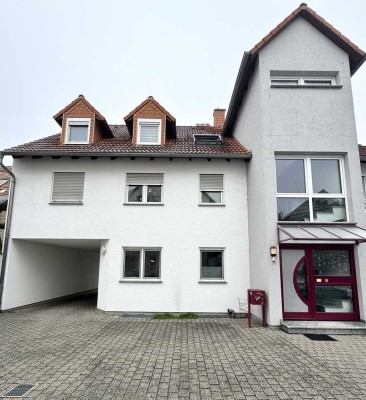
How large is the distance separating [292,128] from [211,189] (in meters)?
3.56

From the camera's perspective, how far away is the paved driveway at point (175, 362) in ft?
13.4

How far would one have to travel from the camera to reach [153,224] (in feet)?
32.5

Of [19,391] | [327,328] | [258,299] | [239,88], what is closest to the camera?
[19,391]

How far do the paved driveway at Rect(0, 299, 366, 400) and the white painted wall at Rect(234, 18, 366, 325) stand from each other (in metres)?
1.89

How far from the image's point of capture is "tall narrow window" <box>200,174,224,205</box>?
1023cm

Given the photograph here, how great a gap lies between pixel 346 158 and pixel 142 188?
7144mm

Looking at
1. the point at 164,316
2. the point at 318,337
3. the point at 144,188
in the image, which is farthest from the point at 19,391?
the point at 144,188

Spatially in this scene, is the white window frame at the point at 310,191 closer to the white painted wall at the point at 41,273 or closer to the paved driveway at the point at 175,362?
the paved driveway at the point at 175,362

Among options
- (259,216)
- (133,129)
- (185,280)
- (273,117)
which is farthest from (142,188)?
(273,117)

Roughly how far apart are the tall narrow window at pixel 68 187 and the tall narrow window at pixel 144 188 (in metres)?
1.84

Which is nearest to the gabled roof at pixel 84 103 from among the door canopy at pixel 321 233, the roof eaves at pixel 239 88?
the roof eaves at pixel 239 88

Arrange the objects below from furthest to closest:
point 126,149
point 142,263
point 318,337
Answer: point 126,149, point 142,263, point 318,337

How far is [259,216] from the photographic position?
8.69 meters

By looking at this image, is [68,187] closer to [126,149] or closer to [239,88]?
[126,149]
